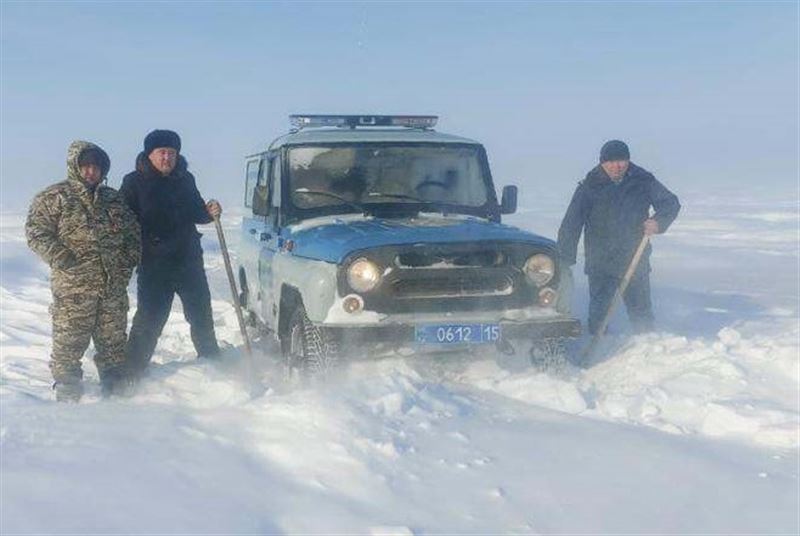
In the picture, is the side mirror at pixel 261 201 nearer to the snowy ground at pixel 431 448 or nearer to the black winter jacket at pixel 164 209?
the black winter jacket at pixel 164 209

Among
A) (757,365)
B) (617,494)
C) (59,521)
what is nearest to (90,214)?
(59,521)

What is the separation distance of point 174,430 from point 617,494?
6.85ft

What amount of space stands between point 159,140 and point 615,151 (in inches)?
148

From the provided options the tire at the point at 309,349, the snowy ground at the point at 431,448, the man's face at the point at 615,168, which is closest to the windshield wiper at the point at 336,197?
the tire at the point at 309,349

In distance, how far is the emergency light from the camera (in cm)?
700

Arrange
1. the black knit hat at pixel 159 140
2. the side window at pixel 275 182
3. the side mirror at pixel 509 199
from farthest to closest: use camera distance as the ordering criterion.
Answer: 1. the side mirror at pixel 509 199
2. the side window at pixel 275 182
3. the black knit hat at pixel 159 140

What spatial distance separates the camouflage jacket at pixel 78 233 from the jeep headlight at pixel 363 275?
1.54 meters

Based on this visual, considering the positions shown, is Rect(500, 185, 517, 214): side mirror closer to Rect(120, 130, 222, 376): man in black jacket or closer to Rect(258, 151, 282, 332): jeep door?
Rect(258, 151, 282, 332): jeep door

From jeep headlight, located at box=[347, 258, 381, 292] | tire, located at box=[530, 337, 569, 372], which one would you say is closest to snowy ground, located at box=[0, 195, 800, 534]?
tire, located at box=[530, 337, 569, 372]

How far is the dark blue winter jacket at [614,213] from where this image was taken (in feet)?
22.7

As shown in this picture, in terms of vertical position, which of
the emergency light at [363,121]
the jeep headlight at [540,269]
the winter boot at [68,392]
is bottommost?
the winter boot at [68,392]

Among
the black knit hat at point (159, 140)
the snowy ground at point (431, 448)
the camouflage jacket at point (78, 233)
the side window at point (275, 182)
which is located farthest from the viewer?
the side window at point (275, 182)

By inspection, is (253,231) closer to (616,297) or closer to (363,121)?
(363,121)

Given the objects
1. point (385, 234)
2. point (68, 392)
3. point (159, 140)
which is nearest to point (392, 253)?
point (385, 234)
